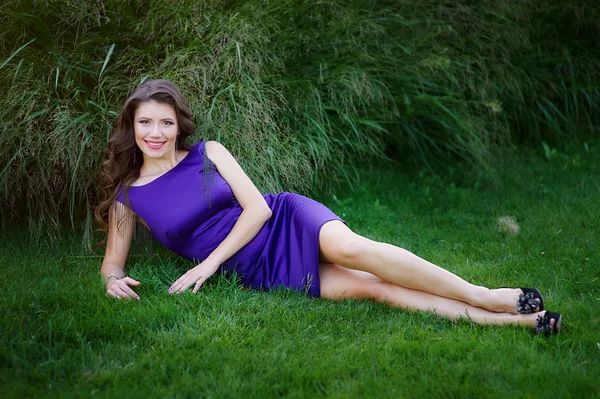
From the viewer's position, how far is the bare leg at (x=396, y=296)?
92.8 inches

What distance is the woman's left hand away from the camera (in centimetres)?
253

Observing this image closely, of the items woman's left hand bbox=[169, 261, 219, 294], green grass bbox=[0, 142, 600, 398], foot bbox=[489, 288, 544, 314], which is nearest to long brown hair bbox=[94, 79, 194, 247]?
green grass bbox=[0, 142, 600, 398]

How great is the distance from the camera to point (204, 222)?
2.72 meters

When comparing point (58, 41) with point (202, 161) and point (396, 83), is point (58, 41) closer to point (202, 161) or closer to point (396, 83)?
point (202, 161)

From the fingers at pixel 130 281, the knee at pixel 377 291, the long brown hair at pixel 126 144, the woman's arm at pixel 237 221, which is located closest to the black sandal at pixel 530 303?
the knee at pixel 377 291

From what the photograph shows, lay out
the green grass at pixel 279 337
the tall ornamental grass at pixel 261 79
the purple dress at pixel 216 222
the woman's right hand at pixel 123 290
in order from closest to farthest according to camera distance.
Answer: the green grass at pixel 279 337, the woman's right hand at pixel 123 290, the purple dress at pixel 216 222, the tall ornamental grass at pixel 261 79

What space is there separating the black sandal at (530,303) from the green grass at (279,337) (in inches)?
3.4

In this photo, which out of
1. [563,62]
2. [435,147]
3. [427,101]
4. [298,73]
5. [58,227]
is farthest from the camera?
[563,62]

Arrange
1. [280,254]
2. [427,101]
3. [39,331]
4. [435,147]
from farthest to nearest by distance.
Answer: [435,147], [427,101], [280,254], [39,331]

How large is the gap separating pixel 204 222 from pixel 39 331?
0.81 metres

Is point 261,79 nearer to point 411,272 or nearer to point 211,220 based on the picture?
point 211,220

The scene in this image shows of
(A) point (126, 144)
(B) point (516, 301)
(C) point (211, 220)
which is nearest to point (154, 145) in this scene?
(A) point (126, 144)

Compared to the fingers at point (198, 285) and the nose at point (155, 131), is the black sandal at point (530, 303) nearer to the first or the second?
the fingers at point (198, 285)

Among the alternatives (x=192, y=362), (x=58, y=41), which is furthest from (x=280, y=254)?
(x=58, y=41)
